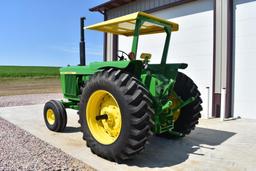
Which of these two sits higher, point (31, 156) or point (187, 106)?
point (187, 106)

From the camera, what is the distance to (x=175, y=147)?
15.1 ft

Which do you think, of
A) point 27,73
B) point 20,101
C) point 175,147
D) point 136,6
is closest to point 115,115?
point 175,147

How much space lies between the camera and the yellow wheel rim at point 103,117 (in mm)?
4094

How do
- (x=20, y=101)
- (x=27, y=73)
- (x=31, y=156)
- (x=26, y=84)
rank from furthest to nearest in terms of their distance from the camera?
(x=27, y=73), (x=26, y=84), (x=20, y=101), (x=31, y=156)

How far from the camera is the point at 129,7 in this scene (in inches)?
400

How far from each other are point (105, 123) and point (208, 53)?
4612 millimetres

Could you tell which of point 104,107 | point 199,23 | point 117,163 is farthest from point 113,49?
point 117,163

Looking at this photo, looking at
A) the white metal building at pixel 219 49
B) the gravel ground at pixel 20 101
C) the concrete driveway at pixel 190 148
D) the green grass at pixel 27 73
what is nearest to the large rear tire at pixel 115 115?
the concrete driveway at pixel 190 148

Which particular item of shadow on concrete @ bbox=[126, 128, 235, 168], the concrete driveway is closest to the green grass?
the concrete driveway

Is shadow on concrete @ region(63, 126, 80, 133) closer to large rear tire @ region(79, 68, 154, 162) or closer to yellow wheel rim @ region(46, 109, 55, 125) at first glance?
yellow wheel rim @ region(46, 109, 55, 125)

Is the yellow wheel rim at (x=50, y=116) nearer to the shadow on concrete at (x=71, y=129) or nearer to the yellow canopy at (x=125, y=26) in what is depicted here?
the shadow on concrete at (x=71, y=129)

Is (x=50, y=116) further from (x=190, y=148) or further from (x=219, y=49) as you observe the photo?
(x=219, y=49)

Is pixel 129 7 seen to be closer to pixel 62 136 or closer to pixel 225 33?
pixel 225 33

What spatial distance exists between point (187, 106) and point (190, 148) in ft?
2.47
